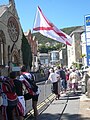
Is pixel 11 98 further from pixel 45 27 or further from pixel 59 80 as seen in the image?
Result: pixel 59 80

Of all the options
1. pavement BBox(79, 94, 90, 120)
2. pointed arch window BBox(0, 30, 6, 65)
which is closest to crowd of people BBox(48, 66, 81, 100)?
pavement BBox(79, 94, 90, 120)

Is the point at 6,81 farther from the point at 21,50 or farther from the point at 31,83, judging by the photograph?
the point at 21,50

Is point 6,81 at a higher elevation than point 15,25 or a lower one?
lower

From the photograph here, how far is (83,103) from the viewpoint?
42.3 ft

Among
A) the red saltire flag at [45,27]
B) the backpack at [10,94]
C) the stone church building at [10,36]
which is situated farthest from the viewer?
the stone church building at [10,36]

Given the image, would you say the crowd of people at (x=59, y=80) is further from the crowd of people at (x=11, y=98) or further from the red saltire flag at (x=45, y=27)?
the crowd of people at (x=11, y=98)

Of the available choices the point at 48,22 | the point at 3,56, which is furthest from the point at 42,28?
the point at 3,56

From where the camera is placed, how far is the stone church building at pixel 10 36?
51062 mm

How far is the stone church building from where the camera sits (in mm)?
51062

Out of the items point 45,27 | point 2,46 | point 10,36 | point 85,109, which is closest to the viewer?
point 85,109

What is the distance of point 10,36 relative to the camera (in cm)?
5459

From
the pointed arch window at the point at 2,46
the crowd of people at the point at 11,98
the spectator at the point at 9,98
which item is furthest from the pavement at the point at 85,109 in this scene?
the pointed arch window at the point at 2,46

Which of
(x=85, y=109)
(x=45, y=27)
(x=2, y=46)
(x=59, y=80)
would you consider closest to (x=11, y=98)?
(x=85, y=109)

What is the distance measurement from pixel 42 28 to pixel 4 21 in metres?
38.5
